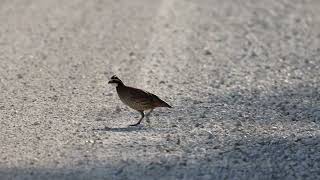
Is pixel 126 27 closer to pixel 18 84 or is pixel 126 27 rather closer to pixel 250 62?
pixel 250 62

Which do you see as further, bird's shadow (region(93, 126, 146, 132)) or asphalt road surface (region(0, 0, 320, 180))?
bird's shadow (region(93, 126, 146, 132))

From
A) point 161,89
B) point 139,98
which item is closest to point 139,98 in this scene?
point 139,98

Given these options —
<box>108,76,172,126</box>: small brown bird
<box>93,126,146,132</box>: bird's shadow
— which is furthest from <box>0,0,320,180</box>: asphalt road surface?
<box>108,76,172,126</box>: small brown bird

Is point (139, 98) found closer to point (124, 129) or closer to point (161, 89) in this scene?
point (124, 129)

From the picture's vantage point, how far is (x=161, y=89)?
9.62 meters

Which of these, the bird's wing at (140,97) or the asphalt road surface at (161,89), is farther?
the bird's wing at (140,97)

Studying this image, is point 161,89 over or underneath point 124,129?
over

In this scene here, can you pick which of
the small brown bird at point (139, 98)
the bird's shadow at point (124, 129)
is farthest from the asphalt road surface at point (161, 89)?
the small brown bird at point (139, 98)

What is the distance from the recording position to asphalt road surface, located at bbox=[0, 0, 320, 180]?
6.73 m

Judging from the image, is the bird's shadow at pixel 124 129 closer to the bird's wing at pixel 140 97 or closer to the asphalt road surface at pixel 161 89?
the asphalt road surface at pixel 161 89

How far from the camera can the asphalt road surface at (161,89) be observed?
22.1ft

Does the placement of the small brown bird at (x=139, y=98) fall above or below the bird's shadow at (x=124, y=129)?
above

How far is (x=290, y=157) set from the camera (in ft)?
22.7

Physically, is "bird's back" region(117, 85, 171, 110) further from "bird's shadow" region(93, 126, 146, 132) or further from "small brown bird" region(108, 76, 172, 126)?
"bird's shadow" region(93, 126, 146, 132)
